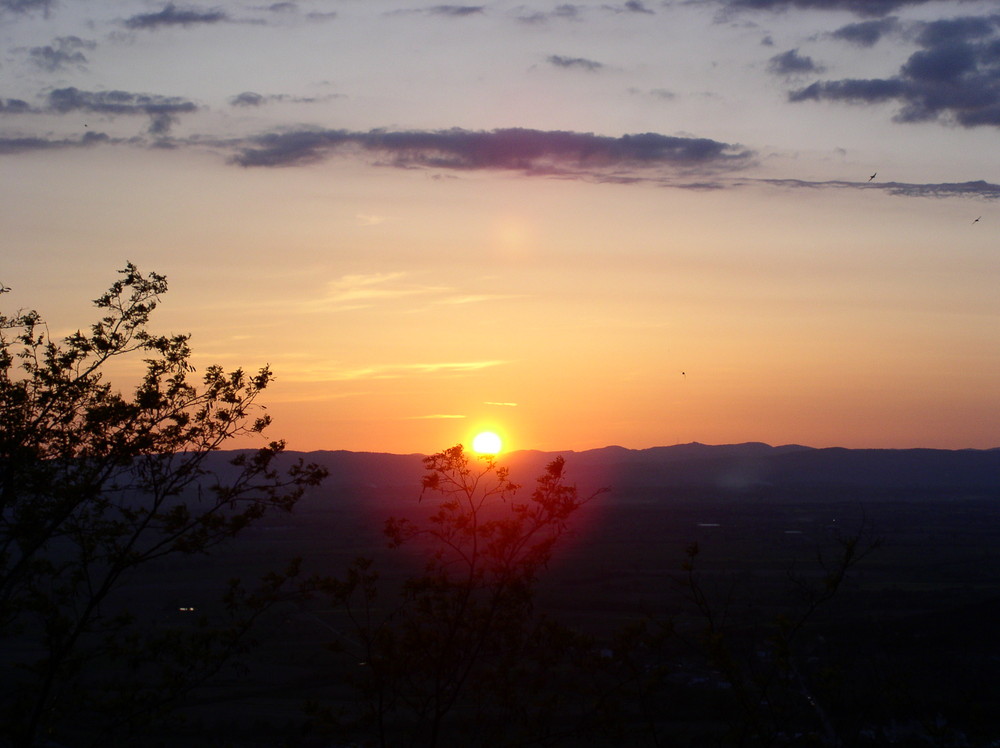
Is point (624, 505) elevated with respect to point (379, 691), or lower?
lower

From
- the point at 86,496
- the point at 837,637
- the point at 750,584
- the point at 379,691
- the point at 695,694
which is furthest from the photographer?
the point at 750,584

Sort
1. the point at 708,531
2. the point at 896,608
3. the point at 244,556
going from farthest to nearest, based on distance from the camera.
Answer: the point at 708,531 < the point at 244,556 < the point at 896,608

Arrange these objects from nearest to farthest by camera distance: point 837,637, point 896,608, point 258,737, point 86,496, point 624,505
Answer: point 86,496 → point 258,737 → point 837,637 → point 896,608 → point 624,505

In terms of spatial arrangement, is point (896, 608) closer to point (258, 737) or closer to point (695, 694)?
point (695, 694)

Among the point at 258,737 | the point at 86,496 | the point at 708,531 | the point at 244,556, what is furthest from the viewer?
the point at 708,531

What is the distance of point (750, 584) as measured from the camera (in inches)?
A: 2879

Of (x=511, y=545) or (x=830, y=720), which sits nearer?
(x=511, y=545)

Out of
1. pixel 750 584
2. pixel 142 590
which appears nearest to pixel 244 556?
pixel 142 590

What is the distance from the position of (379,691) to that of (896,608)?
59.0 m

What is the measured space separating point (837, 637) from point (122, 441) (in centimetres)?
4466

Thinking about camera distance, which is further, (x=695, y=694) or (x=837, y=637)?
(x=837, y=637)

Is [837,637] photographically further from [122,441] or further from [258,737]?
[122,441]

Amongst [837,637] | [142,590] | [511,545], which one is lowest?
[142,590]

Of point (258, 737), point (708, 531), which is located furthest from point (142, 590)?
point (708, 531)
